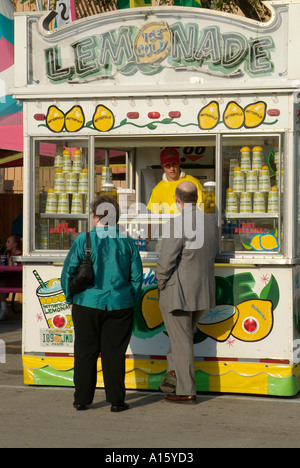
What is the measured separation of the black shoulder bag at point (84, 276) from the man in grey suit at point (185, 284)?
27.0 inches

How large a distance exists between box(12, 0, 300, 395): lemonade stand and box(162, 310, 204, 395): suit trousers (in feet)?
1.47

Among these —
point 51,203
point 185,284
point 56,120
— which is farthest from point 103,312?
point 56,120

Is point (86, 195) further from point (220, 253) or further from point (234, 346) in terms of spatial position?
point (234, 346)

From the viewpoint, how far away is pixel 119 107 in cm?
770

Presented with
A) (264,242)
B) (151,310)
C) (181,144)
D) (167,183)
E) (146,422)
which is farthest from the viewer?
(167,183)

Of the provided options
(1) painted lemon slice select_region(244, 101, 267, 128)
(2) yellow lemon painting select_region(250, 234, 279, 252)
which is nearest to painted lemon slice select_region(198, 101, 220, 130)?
(1) painted lemon slice select_region(244, 101, 267, 128)

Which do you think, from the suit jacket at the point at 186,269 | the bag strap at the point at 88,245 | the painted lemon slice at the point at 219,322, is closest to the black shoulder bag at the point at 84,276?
the bag strap at the point at 88,245

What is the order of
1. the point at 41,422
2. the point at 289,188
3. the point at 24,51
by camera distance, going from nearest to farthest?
the point at 41,422, the point at 289,188, the point at 24,51

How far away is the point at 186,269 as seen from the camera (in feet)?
23.1

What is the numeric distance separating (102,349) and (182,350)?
0.72m

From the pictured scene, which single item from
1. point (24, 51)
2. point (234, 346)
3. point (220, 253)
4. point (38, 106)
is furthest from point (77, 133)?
point (234, 346)

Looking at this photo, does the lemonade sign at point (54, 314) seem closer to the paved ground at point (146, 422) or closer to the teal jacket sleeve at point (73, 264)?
the paved ground at point (146, 422)

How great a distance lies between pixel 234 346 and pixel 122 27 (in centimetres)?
315

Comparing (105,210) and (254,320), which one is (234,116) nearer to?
(105,210)
